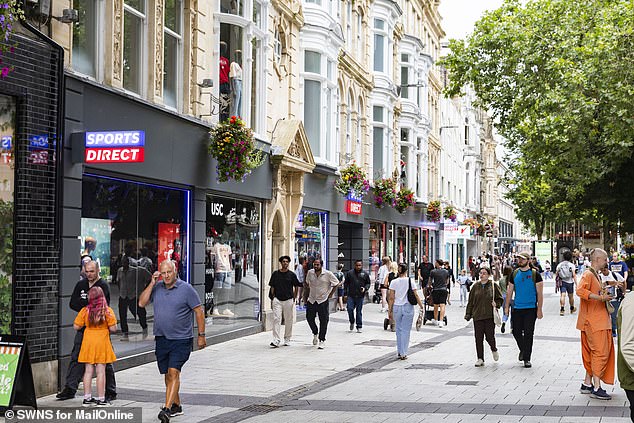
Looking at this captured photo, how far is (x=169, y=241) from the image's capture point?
50.1 ft

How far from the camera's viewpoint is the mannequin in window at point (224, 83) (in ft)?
58.2

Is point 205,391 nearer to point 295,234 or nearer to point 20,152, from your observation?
point 20,152

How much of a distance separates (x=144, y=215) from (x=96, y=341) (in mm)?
4875

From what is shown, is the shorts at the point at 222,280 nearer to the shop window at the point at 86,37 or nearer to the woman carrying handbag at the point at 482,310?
the woman carrying handbag at the point at 482,310

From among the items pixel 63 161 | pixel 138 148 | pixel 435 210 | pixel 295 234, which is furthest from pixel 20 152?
pixel 435 210

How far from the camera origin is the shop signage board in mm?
11305

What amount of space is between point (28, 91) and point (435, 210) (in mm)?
31314

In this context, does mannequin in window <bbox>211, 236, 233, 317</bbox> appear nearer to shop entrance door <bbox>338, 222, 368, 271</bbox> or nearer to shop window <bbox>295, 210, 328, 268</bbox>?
shop window <bbox>295, 210, 328, 268</bbox>

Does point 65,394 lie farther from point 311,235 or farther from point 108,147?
point 311,235

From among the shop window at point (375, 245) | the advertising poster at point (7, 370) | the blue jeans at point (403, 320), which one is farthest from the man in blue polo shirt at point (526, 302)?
the shop window at point (375, 245)

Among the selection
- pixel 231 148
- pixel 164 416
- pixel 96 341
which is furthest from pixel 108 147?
pixel 231 148

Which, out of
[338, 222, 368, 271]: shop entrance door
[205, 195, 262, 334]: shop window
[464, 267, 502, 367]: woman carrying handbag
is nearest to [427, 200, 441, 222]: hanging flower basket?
[338, 222, 368, 271]: shop entrance door

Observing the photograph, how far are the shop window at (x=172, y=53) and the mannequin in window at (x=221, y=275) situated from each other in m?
3.28

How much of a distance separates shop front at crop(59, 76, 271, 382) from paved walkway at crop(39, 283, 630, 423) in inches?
37.2
